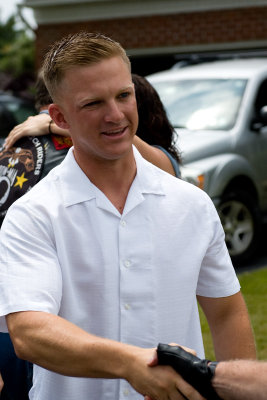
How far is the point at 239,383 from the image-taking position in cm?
218

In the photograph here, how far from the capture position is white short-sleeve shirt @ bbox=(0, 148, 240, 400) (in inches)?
93.3

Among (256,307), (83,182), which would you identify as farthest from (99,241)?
(256,307)

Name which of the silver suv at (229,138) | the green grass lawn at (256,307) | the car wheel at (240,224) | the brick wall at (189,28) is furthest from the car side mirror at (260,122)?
the brick wall at (189,28)

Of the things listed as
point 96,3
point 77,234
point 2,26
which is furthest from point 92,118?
point 2,26

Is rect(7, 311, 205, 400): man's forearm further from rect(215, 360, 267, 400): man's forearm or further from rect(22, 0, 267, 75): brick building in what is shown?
rect(22, 0, 267, 75): brick building

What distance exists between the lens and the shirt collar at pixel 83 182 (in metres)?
2.46

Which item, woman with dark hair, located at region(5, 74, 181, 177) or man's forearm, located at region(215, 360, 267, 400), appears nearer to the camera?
man's forearm, located at region(215, 360, 267, 400)

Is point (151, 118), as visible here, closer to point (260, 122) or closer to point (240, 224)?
point (240, 224)

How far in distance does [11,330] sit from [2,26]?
64.5 metres

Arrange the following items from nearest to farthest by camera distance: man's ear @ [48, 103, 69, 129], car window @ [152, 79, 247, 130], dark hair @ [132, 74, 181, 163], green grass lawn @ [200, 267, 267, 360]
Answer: man's ear @ [48, 103, 69, 129] < dark hair @ [132, 74, 181, 163] < green grass lawn @ [200, 267, 267, 360] < car window @ [152, 79, 247, 130]

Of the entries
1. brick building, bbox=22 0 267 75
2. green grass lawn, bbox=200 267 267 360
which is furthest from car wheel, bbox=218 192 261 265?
brick building, bbox=22 0 267 75

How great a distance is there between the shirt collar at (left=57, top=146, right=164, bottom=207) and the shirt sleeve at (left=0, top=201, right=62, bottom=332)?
0.41ft

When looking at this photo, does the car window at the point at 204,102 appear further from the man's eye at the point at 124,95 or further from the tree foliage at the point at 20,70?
the tree foliage at the point at 20,70

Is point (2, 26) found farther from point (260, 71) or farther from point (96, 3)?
point (260, 71)
